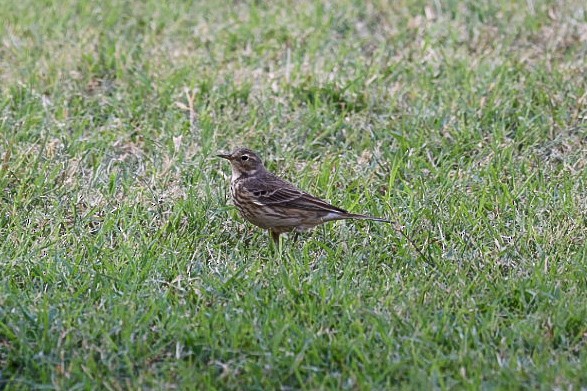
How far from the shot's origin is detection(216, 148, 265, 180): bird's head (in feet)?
23.6

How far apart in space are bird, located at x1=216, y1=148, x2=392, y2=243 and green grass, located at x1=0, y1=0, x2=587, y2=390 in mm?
133

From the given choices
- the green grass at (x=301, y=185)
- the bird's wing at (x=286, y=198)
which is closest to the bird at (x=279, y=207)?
the bird's wing at (x=286, y=198)

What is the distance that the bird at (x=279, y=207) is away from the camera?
22.0 feet

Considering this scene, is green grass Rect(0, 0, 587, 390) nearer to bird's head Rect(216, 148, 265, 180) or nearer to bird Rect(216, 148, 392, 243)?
bird Rect(216, 148, 392, 243)

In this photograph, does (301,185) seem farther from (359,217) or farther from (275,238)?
(359,217)

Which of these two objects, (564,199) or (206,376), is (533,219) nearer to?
(564,199)

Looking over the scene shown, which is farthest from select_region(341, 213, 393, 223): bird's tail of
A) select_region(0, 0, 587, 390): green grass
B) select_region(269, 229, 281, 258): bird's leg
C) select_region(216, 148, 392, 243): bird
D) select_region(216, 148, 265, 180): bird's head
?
select_region(216, 148, 265, 180): bird's head

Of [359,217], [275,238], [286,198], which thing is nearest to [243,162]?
[286,198]

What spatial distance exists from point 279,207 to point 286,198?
4.2 inches

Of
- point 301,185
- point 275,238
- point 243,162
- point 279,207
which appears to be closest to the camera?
point 279,207

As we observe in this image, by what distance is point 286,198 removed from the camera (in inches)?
271

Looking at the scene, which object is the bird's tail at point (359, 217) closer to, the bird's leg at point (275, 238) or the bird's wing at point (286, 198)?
the bird's wing at point (286, 198)

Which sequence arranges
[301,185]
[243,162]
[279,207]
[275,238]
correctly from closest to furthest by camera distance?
[279,207] → [275,238] → [243,162] → [301,185]

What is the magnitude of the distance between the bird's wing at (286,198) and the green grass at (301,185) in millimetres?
238
